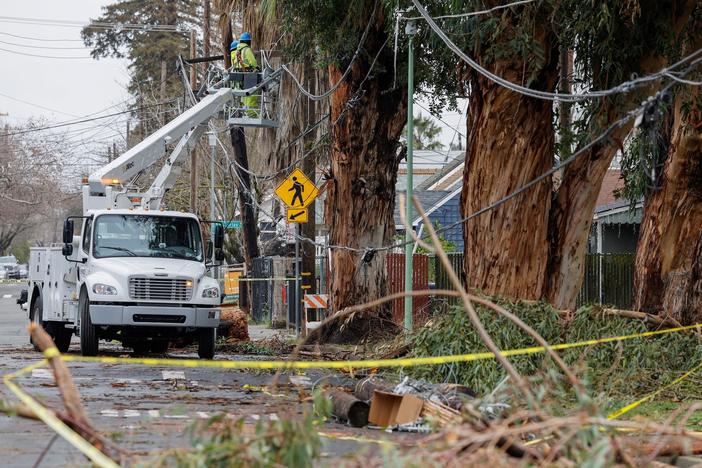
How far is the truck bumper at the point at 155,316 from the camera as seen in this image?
19203 millimetres

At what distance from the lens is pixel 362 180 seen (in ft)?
74.1

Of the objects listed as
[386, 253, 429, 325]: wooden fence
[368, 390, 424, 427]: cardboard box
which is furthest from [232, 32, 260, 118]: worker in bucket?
[368, 390, 424, 427]: cardboard box

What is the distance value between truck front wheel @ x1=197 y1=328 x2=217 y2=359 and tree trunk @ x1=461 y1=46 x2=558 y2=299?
5.59 meters

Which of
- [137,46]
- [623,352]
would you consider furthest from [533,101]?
[137,46]

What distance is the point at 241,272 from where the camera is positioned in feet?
123

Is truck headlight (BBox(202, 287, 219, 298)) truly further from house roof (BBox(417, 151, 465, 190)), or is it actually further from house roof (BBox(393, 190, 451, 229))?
house roof (BBox(417, 151, 465, 190))

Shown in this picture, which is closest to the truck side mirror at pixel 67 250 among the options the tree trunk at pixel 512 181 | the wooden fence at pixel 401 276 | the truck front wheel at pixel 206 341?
the truck front wheel at pixel 206 341

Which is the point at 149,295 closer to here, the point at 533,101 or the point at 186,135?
the point at 186,135

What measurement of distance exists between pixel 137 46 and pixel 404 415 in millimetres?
58636

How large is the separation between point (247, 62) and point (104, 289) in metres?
8.38

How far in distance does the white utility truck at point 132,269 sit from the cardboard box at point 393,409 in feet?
28.3

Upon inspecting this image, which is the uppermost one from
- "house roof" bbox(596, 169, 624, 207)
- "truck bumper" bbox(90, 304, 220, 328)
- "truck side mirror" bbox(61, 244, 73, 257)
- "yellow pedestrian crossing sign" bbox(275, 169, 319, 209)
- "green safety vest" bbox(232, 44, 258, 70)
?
"green safety vest" bbox(232, 44, 258, 70)

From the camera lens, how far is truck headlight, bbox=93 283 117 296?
63.3 feet

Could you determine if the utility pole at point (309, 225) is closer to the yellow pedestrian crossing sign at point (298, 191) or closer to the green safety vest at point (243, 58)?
the green safety vest at point (243, 58)
